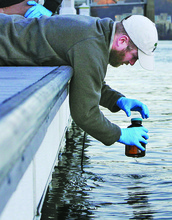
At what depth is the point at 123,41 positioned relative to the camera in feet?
13.0

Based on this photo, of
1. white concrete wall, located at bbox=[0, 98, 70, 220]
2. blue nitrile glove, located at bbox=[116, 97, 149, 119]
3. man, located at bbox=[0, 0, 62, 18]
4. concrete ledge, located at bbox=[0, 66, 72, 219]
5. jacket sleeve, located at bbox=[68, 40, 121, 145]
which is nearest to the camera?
concrete ledge, located at bbox=[0, 66, 72, 219]

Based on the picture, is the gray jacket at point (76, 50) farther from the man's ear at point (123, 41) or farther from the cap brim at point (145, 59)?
the cap brim at point (145, 59)

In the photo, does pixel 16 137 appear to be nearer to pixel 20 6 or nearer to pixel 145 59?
pixel 145 59

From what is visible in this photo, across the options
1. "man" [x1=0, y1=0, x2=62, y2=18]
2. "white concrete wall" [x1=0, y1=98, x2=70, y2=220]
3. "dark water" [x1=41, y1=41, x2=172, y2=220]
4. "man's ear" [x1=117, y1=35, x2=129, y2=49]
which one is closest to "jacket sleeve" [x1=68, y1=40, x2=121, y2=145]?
"man's ear" [x1=117, y1=35, x2=129, y2=49]

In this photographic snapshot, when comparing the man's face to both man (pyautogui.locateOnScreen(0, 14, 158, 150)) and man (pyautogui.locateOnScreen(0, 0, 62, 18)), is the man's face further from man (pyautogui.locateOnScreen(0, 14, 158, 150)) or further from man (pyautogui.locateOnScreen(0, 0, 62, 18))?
man (pyautogui.locateOnScreen(0, 0, 62, 18))

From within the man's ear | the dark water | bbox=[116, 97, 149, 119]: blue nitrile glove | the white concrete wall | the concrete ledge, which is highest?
the concrete ledge

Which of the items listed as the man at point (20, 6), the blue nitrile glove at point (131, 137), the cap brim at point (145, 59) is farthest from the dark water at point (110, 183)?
the man at point (20, 6)

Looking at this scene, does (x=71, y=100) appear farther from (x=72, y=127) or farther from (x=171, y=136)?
(x=72, y=127)

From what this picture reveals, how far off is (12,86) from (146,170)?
288cm

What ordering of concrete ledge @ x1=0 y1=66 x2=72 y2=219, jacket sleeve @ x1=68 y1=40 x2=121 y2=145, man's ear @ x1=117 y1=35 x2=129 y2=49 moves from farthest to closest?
man's ear @ x1=117 y1=35 x2=129 y2=49 < jacket sleeve @ x1=68 y1=40 x2=121 y2=145 < concrete ledge @ x1=0 y1=66 x2=72 y2=219

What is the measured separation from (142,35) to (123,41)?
161 millimetres

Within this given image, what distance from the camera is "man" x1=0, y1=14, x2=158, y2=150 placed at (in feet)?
12.0

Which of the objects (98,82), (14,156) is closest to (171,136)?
(98,82)

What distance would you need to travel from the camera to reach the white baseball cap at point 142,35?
12.9ft
